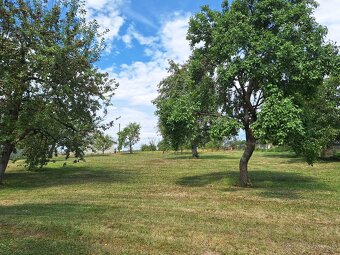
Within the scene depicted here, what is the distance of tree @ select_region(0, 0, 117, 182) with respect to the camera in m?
18.7

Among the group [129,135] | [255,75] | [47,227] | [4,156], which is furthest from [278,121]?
[129,135]

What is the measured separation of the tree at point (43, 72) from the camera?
18.7 meters

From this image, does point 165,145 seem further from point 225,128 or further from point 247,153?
point 225,128

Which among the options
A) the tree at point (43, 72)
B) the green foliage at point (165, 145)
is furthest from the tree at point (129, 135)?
the tree at point (43, 72)

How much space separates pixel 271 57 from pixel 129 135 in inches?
2503

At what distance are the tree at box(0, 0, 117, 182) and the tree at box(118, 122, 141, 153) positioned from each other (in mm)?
54450

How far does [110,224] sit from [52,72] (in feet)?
38.4

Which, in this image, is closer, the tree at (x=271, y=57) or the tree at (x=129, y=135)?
Result: the tree at (x=271, y=57)

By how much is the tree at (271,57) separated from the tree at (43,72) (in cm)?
647

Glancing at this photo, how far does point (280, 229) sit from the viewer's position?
9414 millimetres

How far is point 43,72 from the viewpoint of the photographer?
1886 centimetres

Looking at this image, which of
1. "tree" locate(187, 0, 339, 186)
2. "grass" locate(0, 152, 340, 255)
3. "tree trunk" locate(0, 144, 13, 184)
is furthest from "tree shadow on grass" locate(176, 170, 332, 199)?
"tree trunk" locate(0, 144, 13, 184)

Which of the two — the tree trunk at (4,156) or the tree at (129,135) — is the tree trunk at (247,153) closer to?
the tree trunk at (4,156)

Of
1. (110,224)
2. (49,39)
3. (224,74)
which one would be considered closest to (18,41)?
(49,39)
